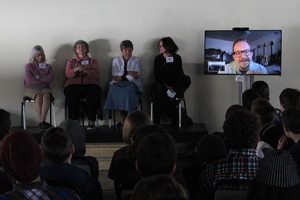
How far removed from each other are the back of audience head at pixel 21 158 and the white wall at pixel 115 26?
17.3 feet

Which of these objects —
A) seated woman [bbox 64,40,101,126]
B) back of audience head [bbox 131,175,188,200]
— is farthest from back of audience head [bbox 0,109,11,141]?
seated woman [bbox 64,40,101,126]

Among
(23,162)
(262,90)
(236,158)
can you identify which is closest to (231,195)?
(236,158)

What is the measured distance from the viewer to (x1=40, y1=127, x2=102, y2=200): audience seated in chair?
2.72 meters

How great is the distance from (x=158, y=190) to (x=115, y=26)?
6.23 meters

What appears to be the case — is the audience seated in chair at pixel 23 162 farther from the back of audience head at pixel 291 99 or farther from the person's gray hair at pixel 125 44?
the person's gray hair at pixel 125 44

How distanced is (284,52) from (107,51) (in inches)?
105

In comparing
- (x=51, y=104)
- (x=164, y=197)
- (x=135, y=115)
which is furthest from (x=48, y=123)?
(x=164, y=197)

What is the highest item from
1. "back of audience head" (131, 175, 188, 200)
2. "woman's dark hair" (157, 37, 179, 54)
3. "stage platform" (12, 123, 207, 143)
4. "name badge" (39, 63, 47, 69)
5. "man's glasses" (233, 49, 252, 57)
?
"woman's dark hair" (157, 37, 179, 54)

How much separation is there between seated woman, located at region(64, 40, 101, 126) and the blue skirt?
17 cm

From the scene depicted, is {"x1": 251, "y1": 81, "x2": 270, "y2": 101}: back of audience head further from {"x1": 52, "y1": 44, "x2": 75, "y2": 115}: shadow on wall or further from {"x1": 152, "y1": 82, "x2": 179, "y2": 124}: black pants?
{"x1": 52, "y1": 44, "x2": 75, "y2": 115}: shadow on wall

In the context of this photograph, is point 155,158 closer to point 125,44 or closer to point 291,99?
point 291,99

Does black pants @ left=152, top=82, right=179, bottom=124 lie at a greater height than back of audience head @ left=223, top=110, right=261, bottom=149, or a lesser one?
lesser

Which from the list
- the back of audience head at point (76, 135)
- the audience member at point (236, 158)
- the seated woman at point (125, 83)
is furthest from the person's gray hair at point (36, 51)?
the audience member at point (236, 158)

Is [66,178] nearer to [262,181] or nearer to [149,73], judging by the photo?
[262,181]
